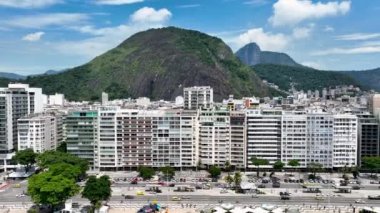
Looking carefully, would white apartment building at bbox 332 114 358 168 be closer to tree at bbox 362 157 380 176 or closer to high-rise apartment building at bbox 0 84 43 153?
tree at bbox 362 157 380 176

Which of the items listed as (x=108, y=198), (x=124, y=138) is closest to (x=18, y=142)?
(x=124, y=138)

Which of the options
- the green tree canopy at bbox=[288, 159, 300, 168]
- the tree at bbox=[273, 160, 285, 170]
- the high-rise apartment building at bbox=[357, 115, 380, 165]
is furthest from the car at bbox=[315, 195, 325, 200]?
the high-rise apartment building at bbox=[357, 115, 380, 165]

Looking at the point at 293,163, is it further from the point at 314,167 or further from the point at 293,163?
the point at 314,167

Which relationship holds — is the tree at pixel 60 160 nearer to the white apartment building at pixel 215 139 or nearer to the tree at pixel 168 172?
the tree at pixel 168 172

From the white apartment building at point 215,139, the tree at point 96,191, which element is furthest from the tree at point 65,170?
the white apartment building at point 215,139

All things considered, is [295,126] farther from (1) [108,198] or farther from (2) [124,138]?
(1) [108,198]
